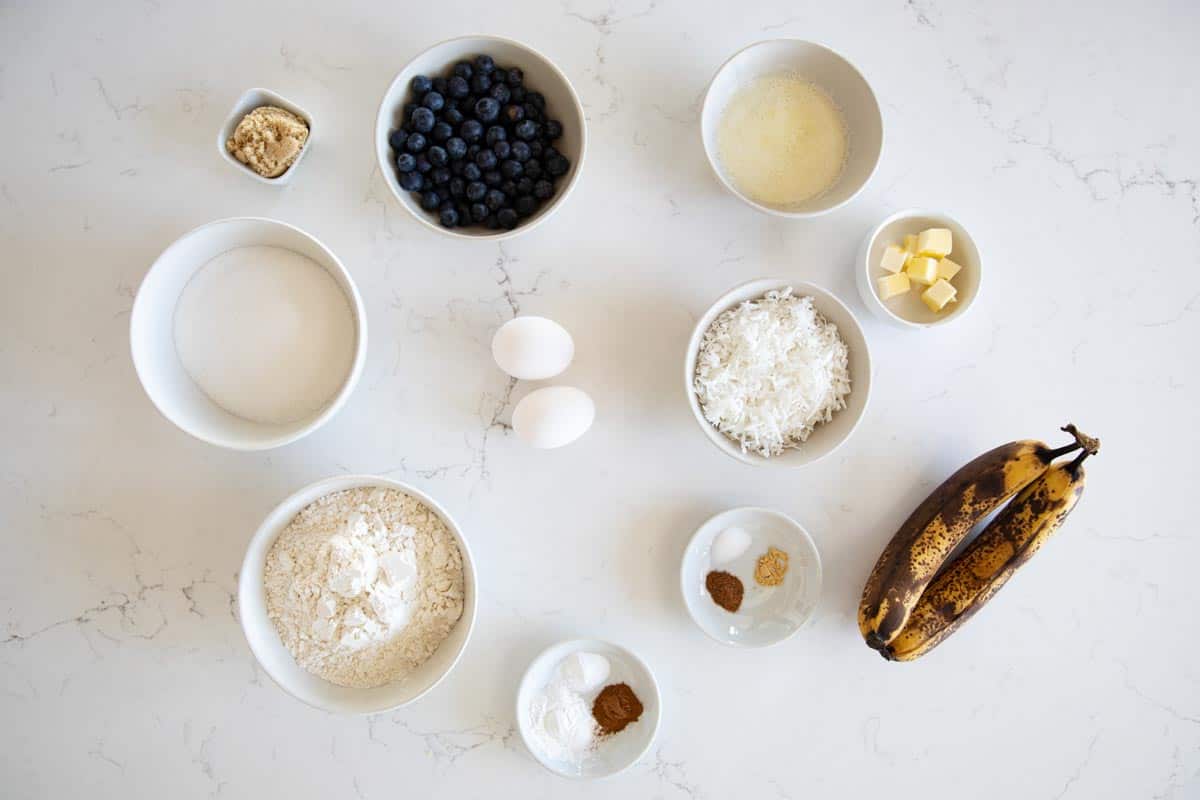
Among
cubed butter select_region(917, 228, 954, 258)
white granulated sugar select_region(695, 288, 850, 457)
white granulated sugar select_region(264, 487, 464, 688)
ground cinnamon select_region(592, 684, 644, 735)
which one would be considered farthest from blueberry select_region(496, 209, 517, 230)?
ground cinnamon select_region(592, 684, 644, 735)

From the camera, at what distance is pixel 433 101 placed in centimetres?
142

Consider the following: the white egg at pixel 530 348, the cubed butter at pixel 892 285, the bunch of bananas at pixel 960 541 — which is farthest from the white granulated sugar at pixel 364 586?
the cubed butter at pixel 892 285

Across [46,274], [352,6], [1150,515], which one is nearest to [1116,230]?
[1150,515]

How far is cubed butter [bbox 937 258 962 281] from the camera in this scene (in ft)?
4.98

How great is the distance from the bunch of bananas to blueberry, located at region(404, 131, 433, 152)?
120 cm

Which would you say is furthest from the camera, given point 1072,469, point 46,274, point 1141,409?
point 1141,409

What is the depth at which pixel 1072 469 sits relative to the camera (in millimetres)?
1412

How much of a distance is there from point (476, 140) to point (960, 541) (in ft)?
4.02

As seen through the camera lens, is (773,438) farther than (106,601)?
No

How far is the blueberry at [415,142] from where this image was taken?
1.41 m

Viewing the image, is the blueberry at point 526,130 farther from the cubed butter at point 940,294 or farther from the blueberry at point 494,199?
the cubed butter at point 940,294

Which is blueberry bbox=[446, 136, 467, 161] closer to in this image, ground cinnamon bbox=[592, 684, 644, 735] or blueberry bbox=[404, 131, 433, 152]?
blueberry bbox=[404, 131, 433, 152]

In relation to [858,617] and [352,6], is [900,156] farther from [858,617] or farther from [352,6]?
[352,6]

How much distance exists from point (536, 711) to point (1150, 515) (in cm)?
137
